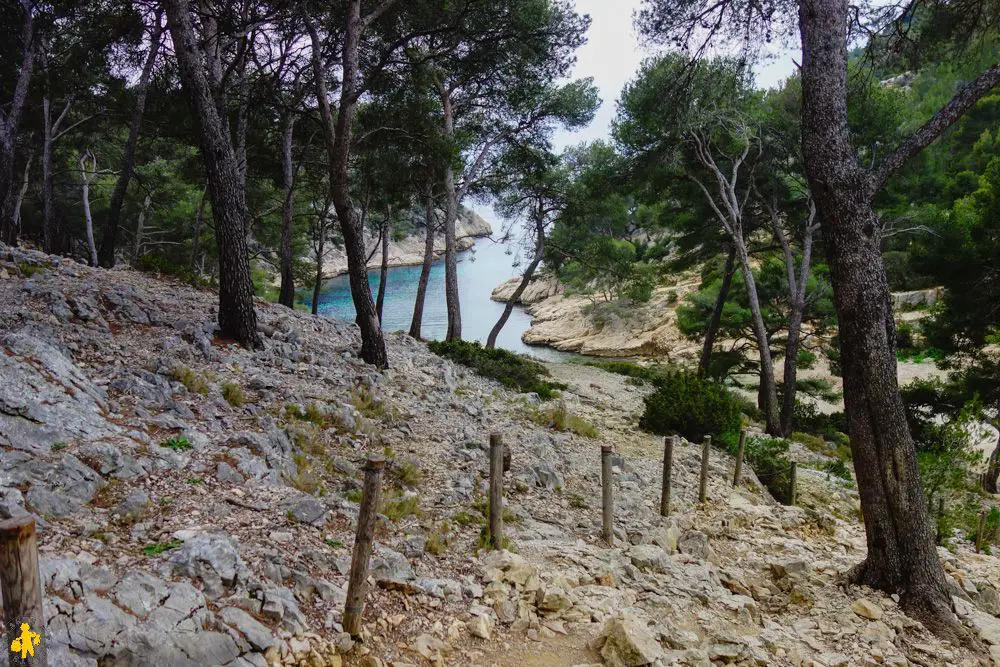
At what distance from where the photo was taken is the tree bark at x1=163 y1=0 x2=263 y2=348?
8.47m

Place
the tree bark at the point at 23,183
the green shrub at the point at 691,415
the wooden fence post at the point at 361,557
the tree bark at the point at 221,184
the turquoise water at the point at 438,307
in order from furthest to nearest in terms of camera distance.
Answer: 1. the turquoise water at the point at 438,307
2. the tree bark at the point at 23,183
3. the green shrub at the point at 691,415
4. the tree bark at the point at 221,184
5. the wooden fence post at the point at 361,557

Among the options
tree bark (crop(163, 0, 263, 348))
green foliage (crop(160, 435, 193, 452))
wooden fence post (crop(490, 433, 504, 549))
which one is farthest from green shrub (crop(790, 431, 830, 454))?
green foliage (crop(160, 435, 193, 452))

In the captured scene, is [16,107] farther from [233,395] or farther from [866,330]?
[866,330]

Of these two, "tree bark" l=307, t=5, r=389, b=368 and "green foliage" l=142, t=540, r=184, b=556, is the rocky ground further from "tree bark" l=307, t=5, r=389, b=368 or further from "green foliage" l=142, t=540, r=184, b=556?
"tree bark" l=307, t=5, r=389, b=368

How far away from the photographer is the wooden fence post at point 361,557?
389 centimetres

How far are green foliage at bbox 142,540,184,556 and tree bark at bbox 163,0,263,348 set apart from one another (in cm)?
578

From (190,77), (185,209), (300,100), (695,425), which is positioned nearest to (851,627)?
(695,425)

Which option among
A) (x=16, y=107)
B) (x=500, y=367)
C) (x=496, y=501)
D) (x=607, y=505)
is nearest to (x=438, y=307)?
(x=500, y=367)

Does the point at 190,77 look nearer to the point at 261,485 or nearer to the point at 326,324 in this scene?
the point at 326,324

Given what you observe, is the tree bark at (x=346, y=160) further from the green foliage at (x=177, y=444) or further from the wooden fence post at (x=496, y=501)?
the wooden fence post at (x=496, y=501)

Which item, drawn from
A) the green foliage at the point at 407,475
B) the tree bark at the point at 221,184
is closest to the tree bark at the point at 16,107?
the tree bark at the point at 221,184

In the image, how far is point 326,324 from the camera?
12.9 metres

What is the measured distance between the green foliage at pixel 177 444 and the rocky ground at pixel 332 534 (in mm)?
20

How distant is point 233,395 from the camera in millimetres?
7293
